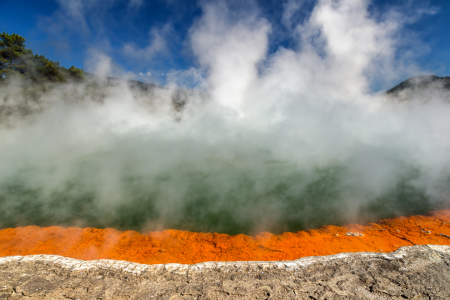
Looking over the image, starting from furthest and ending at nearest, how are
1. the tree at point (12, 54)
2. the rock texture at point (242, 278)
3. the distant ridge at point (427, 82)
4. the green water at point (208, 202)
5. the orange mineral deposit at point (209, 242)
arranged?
the distant ridge at point (427, 82)
the tree at point (12, 54)
the green water at point (208, 202)
the orange mineral deposit at point (209, 242)
the rock texture at point (242, 278)

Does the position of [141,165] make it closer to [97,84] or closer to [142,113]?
[142,113]

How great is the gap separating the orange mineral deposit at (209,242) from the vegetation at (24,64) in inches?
351

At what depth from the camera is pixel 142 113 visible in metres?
12.1

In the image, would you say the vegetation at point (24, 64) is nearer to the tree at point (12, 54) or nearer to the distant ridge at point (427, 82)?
the tree at point (12, 54)

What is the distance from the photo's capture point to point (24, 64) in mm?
9250

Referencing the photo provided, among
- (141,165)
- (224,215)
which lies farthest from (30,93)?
(224,215)

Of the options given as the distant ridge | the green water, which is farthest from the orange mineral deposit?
the distant ridge

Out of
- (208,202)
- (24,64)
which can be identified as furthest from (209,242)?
(24,64)

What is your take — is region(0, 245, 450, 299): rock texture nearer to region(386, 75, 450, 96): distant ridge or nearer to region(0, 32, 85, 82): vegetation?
region(0, 32, 85, 82): vegetation

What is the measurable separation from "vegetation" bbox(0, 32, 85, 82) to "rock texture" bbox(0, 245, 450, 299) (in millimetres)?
10972

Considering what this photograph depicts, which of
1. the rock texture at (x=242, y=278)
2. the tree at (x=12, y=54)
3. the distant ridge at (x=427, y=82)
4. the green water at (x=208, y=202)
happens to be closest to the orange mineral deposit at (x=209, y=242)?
the green water at (x=208, y=202)

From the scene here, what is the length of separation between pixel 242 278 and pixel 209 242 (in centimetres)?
182

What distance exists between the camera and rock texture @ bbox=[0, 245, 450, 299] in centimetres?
208

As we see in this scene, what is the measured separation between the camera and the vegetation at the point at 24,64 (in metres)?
8.60
